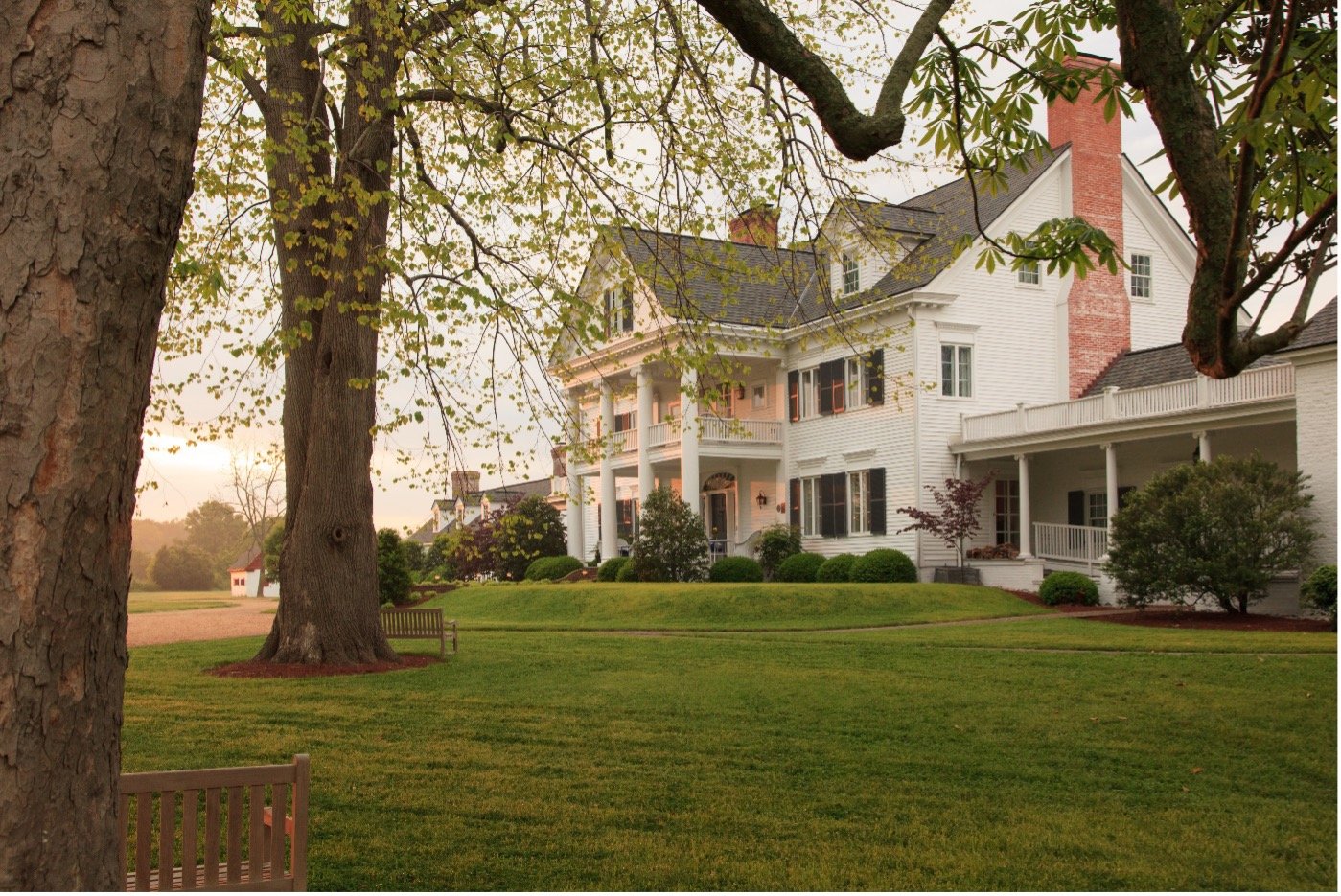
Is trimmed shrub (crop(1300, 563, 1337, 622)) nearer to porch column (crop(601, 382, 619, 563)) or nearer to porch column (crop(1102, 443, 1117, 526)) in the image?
porch column (crop(1102, 443, 1117, 526))

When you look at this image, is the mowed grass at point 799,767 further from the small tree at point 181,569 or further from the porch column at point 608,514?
the small tree at point 181,569

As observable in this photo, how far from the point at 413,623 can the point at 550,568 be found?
17857 millimetres

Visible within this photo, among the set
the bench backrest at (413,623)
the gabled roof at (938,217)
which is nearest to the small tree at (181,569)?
the gabled roof at (938,217)

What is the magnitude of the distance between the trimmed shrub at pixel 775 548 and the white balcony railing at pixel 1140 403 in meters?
5.26

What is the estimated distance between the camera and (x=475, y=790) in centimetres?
802

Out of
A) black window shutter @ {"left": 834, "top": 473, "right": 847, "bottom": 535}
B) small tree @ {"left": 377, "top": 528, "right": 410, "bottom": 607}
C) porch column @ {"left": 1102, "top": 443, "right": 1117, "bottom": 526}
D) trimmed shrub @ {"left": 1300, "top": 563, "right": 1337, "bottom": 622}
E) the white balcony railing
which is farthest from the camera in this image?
black window shutter @ {"left": 834, "top": 473, "right": 847, "bottom": 535}

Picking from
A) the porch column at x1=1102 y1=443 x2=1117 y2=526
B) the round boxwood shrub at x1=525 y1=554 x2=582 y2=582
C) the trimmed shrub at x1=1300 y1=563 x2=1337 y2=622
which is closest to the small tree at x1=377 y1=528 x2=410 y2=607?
the round boxwood shrub at x1=525 y1=554 x2=582 y2=582

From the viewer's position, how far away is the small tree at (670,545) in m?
30.7

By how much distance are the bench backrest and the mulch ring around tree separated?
143 cm

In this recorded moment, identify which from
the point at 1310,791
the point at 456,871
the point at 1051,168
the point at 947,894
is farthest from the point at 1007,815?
the point at 1051,168

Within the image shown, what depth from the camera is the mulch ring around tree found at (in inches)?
572

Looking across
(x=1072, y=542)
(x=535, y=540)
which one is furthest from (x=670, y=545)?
(x=1072, y=542)

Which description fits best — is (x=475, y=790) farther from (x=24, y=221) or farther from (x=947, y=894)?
(x=24, y=221)

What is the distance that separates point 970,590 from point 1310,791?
18120mm
